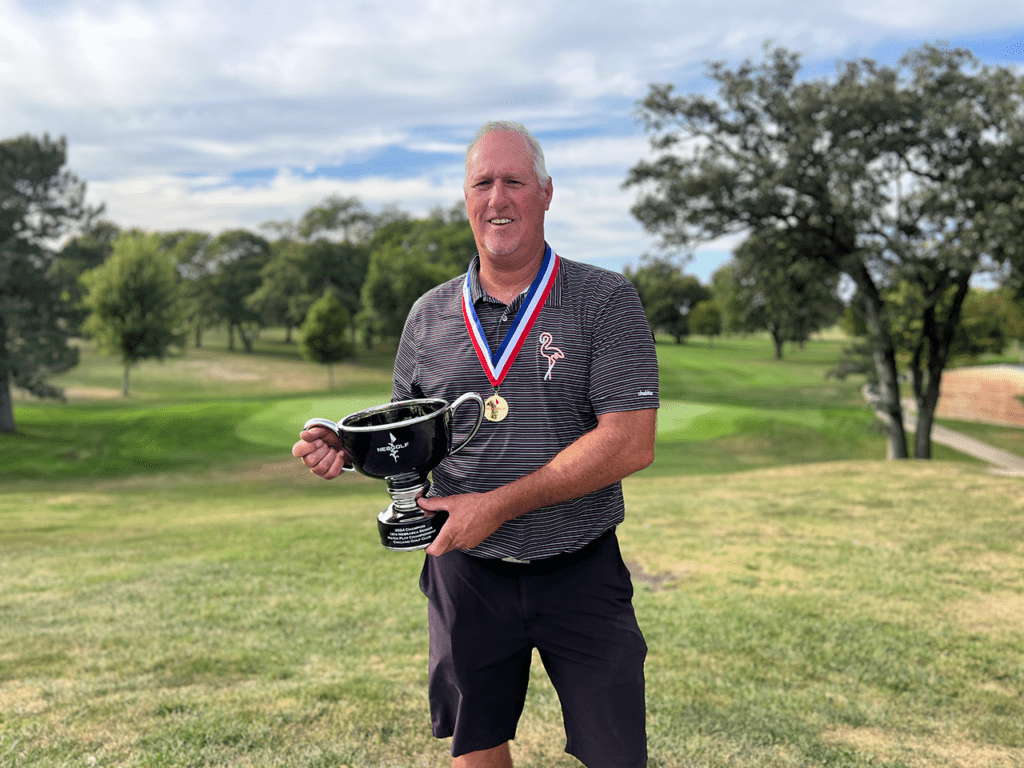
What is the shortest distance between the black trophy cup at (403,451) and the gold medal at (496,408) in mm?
99

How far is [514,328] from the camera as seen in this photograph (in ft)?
7.72

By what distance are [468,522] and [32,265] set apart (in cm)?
3461

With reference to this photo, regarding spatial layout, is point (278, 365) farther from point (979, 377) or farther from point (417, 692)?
point (417, 692)

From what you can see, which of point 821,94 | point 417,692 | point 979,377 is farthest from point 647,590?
point 979,377

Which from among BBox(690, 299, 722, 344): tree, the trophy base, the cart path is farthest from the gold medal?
BBox(690, 299, 722, 344): tree

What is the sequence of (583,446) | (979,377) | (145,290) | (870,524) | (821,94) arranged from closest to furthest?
(583,446), (870,524), (821,94), (145,290), (979,377)

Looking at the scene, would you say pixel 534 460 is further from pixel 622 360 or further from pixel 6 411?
pixel 6 411

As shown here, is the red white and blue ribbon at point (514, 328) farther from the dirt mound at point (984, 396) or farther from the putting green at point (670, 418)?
the dirt mound at point (984, 396)

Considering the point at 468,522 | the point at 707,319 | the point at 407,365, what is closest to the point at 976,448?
the point at 407,365

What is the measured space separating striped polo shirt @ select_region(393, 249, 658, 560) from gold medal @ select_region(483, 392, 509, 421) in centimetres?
2

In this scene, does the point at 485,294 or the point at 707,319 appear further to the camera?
the point at 707,319

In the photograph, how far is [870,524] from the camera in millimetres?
10555

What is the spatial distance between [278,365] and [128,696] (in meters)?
54.5

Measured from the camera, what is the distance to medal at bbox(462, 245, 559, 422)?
2.35 meters
